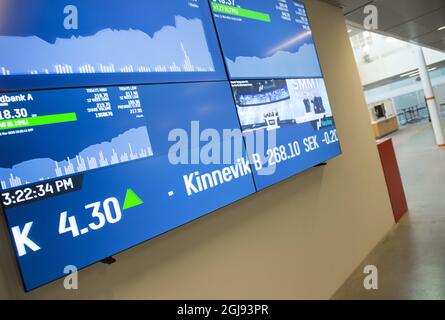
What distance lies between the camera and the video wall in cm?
115

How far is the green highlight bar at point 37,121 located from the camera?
112 cm

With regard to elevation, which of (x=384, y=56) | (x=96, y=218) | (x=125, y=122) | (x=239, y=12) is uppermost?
(x=384, y=56)

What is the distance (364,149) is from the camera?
370 cm

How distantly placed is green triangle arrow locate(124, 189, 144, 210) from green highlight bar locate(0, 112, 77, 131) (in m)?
0.37

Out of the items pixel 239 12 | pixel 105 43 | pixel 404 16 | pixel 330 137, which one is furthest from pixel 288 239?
pixel 404 16

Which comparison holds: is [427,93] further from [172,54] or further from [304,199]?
[172,54]

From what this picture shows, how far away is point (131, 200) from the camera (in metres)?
1.37

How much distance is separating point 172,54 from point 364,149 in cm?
280

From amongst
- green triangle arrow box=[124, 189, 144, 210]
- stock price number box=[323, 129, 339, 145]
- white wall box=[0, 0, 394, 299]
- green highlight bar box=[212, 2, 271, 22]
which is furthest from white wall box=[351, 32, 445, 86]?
green triangle arrow box=[124, 189, 144, 210]

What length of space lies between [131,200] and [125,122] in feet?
1.12

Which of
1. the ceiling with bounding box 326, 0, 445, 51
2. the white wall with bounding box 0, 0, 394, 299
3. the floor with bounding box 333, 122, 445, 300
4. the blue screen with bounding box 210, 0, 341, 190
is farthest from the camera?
the ceiling with bounding box 326, 0, 445, 51

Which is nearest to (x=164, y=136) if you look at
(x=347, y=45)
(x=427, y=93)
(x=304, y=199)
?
(x=304, y=199)

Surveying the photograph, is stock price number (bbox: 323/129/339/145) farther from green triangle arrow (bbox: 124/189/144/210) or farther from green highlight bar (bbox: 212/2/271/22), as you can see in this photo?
green triangle arrow (bbox: 124/189/144/210)

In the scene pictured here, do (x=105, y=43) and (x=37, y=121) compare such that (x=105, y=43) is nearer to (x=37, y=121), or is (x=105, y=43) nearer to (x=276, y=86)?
(x=37, y=121)
